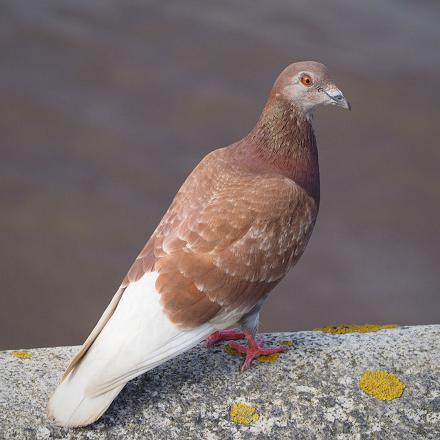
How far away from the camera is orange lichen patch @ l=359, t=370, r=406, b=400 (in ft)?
14.1

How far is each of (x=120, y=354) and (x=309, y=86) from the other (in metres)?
1.77

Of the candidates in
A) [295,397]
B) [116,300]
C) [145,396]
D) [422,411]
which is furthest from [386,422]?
[116,300]

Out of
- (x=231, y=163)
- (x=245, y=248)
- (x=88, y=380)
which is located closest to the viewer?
(x=88, y=380)

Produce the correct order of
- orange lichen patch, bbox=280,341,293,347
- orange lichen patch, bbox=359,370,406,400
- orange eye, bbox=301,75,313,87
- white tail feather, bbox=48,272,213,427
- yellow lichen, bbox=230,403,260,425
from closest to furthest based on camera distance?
white tail feather, bbox=48,272,213,427, yellow lichen, bbox=230,403,260,425, orange lichen patch, bbox=359,370,406,400, orange eye, bbox=301,75,313,87, orange lichen patch, bbox=280,341,293,347

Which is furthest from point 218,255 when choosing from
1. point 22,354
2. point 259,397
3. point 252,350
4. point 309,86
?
point 22,354

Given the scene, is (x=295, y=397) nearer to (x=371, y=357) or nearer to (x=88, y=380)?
(x=371, y=357)

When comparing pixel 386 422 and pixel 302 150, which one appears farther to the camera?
pixel 302 150

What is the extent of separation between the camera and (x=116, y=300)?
4227mm

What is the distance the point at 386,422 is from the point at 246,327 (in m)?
0.94

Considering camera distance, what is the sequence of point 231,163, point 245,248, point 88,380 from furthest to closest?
point 231,163
point 245,248
point 88,380

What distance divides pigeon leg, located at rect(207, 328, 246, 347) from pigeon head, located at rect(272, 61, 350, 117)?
1411 millimetres

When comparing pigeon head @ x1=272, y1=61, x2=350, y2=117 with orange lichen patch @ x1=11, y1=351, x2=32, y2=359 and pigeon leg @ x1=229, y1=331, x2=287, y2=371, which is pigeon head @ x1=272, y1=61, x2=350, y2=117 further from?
orange lichen patch @ x1=11, y1=351, x2=32, y2=359

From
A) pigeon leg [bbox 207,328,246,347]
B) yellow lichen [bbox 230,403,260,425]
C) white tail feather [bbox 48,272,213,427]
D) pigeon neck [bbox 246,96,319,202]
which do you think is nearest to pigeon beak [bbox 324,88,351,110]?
pigeon neck [bbox 246,96,319,202]

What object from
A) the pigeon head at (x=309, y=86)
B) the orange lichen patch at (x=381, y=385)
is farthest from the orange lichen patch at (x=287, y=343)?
the pigeon head at (x=309, y=86)
